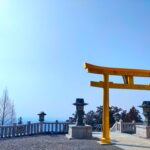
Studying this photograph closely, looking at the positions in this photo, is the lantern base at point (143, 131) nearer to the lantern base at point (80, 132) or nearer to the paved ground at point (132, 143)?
the paved ground at point (132, 143)

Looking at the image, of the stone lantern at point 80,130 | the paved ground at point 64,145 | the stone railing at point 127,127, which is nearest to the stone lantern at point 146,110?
the stone lantern at point 80,130

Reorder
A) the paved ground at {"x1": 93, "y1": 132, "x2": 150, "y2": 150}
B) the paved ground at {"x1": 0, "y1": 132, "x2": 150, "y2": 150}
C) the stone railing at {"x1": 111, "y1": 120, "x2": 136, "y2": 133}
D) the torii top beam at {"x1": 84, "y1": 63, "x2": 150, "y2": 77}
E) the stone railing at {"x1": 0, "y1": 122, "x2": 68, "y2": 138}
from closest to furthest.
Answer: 1. the paved ground at {"x1": 0, "y1": 132, "x2": 150, "y2": 150}
2. the paved ground at {"x1": 93, "y1": 132, "x2": 150, "y2": 150}
3. the torii top beam at {"x1": 84, "y1": 63, "x2": 150, "y2": 77}
4. the stone railing at {"x1": 0, "y1": 122, "x2": 68, "y2": 138}
5. the stone railing at {"x1": 111, "y1": 120, "x2": 136, "y2": 133}

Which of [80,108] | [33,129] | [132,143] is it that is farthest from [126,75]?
[33,129]

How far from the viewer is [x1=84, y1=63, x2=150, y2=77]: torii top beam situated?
16.7 m

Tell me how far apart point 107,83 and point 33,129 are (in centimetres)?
706

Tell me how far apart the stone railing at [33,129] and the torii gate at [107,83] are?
585cm

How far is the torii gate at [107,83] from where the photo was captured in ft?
54.3

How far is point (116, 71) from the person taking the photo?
17531 millimetres

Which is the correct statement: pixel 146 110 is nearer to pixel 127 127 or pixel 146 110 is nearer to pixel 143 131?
pixel 143 131

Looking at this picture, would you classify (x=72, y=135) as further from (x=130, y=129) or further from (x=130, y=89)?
(x=130, y=129)

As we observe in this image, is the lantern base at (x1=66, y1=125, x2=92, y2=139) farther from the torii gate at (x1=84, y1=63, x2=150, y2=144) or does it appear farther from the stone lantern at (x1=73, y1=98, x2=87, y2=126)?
the torii gate at (x1=84, y1=63, x2=150, y2=144)

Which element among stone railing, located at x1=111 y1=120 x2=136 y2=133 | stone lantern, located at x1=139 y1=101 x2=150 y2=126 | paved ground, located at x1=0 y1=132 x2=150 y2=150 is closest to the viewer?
paved ground, located at x1=0 y1=132 x2=150 y2=150

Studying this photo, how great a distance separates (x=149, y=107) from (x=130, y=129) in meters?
6.06

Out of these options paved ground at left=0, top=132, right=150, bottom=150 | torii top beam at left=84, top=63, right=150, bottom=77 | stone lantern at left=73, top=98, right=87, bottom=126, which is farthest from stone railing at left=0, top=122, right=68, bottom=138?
torii top beam at left=84, top=63, right=150, bottom=77
